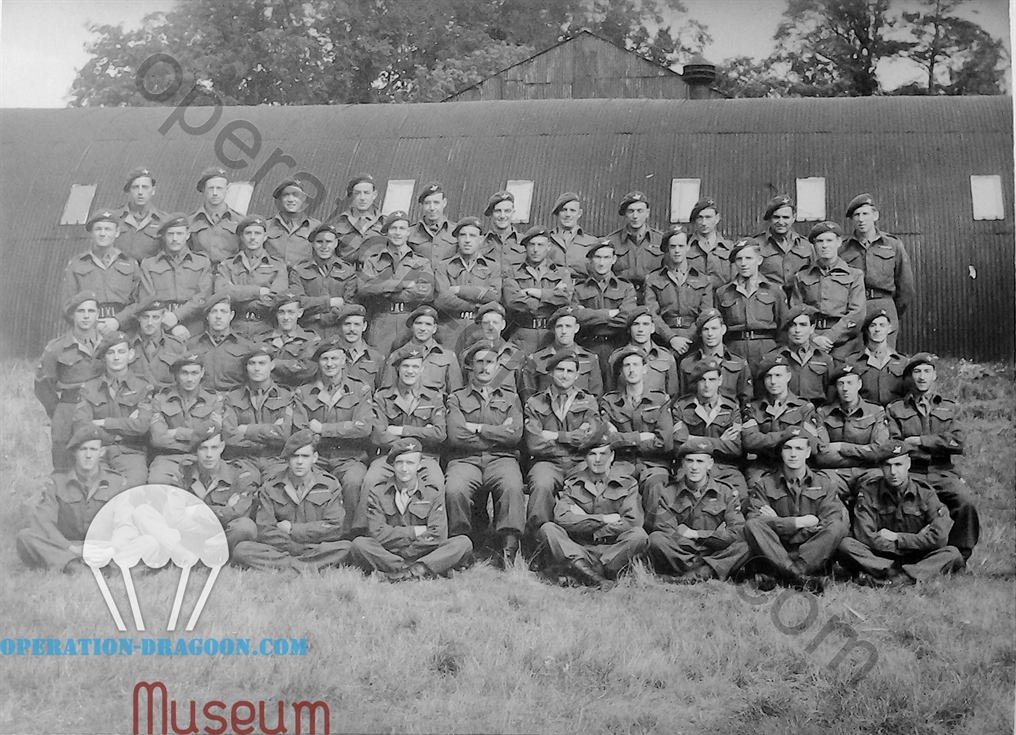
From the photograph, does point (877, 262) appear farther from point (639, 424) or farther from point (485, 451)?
point (485, 451)

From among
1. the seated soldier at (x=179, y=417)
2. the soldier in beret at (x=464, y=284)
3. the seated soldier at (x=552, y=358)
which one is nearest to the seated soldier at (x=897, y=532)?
the seated soldier at (x=552, y=358)

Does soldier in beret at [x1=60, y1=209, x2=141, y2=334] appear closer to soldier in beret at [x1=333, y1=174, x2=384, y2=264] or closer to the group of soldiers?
the group of soldiers

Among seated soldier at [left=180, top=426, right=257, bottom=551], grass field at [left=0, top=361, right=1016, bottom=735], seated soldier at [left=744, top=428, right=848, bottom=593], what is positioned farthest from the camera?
seated soldier at [left=180, top=426, right=257, bottom=551]

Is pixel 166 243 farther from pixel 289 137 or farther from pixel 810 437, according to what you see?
pixel 810 437

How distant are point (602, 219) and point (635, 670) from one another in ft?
14.7

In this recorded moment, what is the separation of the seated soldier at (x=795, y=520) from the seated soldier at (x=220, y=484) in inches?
110

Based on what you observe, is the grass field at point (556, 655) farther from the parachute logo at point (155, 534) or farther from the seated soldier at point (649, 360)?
the seated soldier at point (649, 360)

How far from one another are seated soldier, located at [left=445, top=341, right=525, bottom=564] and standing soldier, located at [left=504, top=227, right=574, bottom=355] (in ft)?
1.48

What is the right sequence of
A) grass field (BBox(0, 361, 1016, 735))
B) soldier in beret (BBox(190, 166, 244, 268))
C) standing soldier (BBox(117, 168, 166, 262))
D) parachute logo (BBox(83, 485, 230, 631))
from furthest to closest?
standing soldier (BBox(117, 168, 166, 262))
soldier in beret (BBox(190, 166, 244, 268))
parachute logo (BBox(83, 485, 230, 631))
grass field (BBox(0, 361, 1016, 735))

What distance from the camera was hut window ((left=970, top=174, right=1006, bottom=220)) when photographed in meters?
8.55

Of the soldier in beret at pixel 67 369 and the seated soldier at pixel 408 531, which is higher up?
the soldier in beret at pixel 67 369

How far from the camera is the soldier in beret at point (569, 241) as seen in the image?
7.12 metres

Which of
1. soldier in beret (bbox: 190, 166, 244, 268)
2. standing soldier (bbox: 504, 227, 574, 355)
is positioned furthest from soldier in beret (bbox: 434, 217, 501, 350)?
soldier in beret (bbox: 190, 166, 244, 268)

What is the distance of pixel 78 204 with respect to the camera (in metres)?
8.88
